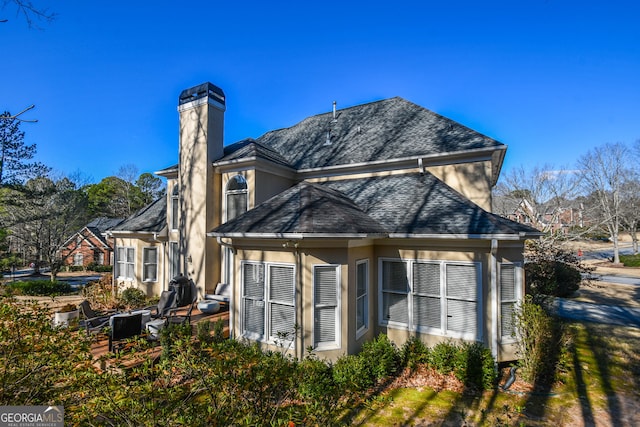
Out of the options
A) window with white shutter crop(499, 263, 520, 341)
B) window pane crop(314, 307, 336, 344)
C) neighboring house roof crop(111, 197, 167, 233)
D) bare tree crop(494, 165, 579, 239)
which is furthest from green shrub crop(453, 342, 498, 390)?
bare tree crop(494, 165, 579, 239)

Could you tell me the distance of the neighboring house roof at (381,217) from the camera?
7578 mm

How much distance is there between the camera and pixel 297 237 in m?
7.21

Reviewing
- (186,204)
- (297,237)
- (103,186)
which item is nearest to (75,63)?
(186,204)

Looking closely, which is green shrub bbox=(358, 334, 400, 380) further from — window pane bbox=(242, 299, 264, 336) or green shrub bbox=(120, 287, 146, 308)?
green shrub bbox=(120, 287, 146, 308)

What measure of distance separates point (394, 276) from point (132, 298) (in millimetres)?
13012

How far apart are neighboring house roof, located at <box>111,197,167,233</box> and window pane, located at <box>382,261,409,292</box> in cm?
1232

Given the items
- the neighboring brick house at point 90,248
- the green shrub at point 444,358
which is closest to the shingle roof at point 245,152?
the green shrub at point 444,358

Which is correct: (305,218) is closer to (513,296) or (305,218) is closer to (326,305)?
(326,305)

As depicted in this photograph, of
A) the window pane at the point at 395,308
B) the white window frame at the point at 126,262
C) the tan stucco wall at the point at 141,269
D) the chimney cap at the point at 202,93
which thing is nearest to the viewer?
the window pane at the point at 395,308

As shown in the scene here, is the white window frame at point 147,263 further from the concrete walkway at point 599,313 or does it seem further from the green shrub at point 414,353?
the concrete walkway at point 599,313

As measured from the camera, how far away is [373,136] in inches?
563

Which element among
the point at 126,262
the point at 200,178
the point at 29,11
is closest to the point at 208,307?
the point at 200,178

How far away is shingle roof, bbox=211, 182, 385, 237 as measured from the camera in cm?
748

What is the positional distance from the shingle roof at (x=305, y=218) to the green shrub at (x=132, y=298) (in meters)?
9.07
